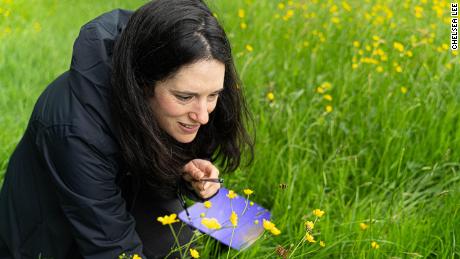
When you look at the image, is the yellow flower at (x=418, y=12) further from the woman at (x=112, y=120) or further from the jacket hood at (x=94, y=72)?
the jacket hood at (x=94, y=72)

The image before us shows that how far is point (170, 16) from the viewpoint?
1357 mm

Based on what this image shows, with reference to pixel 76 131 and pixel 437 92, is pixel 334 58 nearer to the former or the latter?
pixel 437 92

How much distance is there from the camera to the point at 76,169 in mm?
1381

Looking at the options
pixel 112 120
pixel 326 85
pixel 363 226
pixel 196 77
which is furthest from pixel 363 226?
pixel 326 85

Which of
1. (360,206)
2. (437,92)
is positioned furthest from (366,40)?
(360,206)

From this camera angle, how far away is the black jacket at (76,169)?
1.39 metres

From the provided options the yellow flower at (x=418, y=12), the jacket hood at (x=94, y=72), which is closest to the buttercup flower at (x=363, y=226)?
the jacket hood at (x=94, y=72)

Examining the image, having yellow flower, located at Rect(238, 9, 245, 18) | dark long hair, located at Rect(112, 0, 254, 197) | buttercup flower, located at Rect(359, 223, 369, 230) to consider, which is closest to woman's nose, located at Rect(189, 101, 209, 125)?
dark long hair, located at Rect(112, 0, 254, 197)

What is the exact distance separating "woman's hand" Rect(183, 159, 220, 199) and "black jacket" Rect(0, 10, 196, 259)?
26 cm

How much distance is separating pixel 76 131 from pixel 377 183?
1.41 m

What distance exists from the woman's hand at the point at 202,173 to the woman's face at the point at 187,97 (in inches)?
9.3

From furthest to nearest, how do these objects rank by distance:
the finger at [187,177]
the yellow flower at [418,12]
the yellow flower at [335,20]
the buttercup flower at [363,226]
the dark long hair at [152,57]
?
the yellow flower at [418,12] < the yellow flower at [335,20] < the finger at [187,177] < the buttercup flower at [363,226] < the dark long hair at [152,57]

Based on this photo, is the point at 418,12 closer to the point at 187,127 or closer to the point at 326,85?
the point at 326,85

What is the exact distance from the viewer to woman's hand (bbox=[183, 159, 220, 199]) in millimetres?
1752
